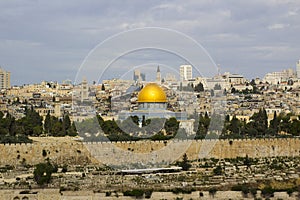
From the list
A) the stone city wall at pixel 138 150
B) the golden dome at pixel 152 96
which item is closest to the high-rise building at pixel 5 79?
the golden dome at pixel 152 96

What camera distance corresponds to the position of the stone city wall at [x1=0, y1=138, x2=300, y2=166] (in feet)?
93.8

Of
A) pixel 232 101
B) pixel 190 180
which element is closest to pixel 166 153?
pixel 190 180

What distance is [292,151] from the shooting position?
30641mm

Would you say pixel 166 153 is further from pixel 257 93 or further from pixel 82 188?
pixel 257 93

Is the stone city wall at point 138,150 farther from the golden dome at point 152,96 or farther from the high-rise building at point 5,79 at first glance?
the high-rise building at point 5,79

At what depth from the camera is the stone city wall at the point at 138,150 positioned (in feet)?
93.8

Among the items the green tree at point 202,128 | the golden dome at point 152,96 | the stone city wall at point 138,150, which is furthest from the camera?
the golden dome at point 152,96

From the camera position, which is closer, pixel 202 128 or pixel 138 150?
pixel 138 150

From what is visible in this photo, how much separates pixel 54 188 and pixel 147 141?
11.2 metres

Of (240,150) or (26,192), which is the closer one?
(26,192)

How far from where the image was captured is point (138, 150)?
98.5 ft

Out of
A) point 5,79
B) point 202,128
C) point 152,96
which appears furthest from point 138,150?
point 5,79

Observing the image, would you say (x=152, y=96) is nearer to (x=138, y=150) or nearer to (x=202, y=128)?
(x=202, y=128)

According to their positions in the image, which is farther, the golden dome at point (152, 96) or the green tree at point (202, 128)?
the golden dome at point (152, 96)
